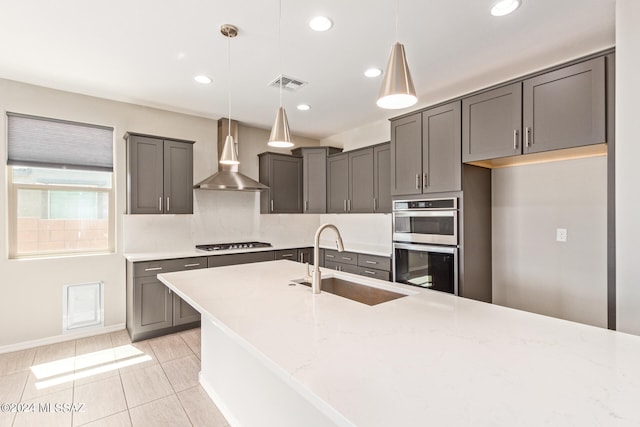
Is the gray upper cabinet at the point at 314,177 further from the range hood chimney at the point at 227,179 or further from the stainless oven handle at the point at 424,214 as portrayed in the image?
the stainless oven handle at the point at 424,214

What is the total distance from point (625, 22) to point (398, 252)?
2.45m

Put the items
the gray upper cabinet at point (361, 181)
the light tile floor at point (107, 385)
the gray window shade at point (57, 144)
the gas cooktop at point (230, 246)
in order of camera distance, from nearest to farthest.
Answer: the light tile floor at point (107, 385), the gray window shade at point (57, 144), the gas cooktop at point (230, 246), the gray upper cabinet at point (361, 181)

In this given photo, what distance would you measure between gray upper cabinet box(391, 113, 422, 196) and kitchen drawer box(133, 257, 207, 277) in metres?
2.47

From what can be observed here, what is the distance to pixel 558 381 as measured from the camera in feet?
2.80

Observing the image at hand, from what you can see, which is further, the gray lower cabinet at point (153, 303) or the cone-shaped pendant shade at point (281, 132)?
the gray lower cabinet at point (153, 303)

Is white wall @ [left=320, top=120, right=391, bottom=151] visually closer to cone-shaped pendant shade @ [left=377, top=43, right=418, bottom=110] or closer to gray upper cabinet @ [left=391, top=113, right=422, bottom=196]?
gray upper cabinet @ [left=391, top=113, right=422, bottom=196]

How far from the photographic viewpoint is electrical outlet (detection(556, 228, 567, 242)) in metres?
2.76

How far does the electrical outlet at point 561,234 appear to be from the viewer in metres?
2.76

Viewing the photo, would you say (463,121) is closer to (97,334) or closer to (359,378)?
(359,378)

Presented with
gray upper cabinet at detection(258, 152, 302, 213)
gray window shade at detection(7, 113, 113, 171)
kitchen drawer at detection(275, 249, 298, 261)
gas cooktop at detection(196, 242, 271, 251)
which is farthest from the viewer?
gray upper cabinet at detection(258, 152, 302, 213)

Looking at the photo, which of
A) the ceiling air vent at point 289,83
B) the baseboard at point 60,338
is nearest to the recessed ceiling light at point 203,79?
the ceiling air vent at point 289,83

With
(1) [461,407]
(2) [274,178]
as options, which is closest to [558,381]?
(1) [461,407]

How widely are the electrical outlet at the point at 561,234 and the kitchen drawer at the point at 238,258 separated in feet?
10.5

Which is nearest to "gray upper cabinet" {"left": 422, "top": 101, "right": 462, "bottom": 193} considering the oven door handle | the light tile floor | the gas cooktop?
the oven door handle
